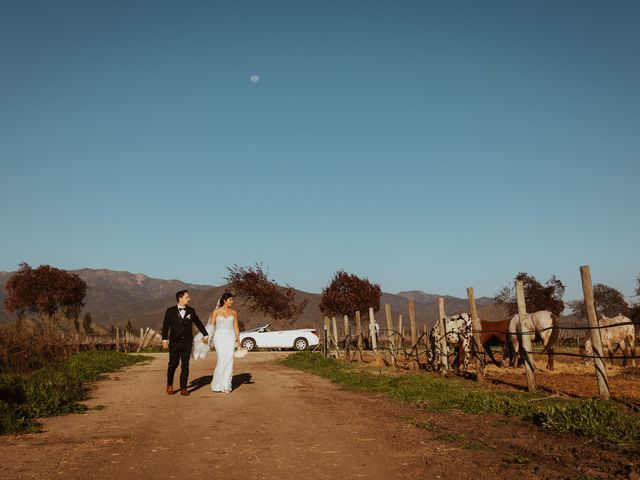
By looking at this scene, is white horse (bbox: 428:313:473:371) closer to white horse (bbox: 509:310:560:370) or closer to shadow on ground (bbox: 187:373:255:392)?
white horse (bbox: 509:310:560:370)

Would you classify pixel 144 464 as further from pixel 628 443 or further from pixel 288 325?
pixel 288 325

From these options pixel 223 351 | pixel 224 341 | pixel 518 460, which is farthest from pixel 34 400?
pixel 518 460

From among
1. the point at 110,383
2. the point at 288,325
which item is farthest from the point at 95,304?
the point at 110,383

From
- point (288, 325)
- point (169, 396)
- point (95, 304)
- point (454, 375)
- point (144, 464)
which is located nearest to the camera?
point (144, 464)

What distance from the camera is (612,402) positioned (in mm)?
8453

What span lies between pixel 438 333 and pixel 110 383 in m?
9.26

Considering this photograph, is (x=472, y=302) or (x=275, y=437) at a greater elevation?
(x=472, y=302)

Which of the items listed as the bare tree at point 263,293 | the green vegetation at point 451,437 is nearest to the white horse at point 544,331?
the green vegetation at point 451,437

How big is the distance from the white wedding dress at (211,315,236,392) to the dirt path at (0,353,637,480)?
1646mm

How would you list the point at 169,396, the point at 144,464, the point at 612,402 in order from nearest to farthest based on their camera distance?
the point at 144,464, the point at 612,402, the point at 169,396

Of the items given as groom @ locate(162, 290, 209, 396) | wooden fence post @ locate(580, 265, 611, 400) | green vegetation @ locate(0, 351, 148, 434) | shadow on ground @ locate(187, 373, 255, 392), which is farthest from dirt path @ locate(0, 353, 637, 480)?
shadow on ground @ locate(187, 373, 255, 392)

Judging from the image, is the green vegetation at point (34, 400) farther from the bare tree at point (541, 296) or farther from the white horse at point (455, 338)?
the bare tree at point (541, 296)

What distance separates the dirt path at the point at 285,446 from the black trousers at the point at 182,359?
1313 millimetres

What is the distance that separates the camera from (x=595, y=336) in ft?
30.3
